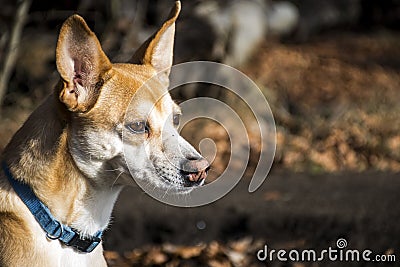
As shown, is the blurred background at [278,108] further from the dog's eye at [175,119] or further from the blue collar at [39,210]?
the blue collar at [39,210]

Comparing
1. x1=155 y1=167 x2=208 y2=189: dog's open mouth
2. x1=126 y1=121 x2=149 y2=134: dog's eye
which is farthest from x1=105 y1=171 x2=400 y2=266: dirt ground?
x1=126 y1=121 x2=149 y2=134: dog's eye

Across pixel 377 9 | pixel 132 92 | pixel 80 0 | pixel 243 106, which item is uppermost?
pixel 132 92

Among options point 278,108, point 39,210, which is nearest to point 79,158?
point 39,210

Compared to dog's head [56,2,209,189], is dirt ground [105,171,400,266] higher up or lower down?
lower down

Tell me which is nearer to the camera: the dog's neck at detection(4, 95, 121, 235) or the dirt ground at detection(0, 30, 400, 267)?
the dog's neck at detection(4, 95, 121, 235)

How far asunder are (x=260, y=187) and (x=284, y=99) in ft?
8.63

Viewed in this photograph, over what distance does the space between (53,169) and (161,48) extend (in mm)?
874

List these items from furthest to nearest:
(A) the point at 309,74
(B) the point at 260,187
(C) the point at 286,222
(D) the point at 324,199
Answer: (A) the point at 309,74 < (B) the point at 260,187 < (D) the point at 324,199 < (C) the point at 286,222

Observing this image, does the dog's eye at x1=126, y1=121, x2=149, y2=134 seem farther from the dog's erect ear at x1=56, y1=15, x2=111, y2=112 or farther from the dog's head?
the dog's erect ear at x1=56, y1=15, x2=111, y2=112

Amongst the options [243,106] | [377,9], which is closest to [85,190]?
[243,106]

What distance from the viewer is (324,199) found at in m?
6.99

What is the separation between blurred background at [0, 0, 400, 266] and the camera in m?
6.39

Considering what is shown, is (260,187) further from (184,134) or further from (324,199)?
(184,134)

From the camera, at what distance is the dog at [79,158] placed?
388 centimetres
